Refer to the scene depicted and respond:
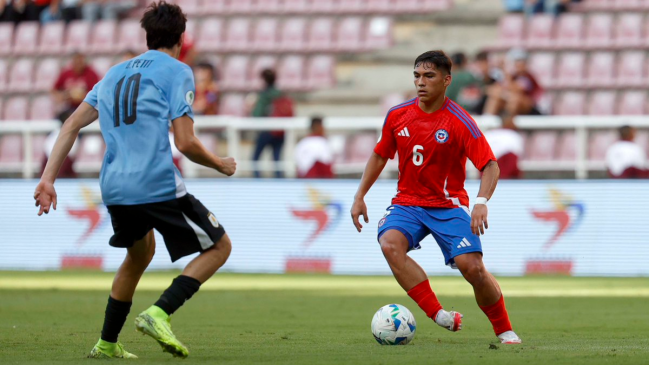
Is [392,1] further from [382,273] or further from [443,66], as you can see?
[443,66]

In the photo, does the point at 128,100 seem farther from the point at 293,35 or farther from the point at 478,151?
the point at 293,35

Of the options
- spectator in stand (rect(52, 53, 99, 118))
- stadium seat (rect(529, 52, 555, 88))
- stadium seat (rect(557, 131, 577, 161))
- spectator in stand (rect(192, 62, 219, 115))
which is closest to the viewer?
stadium seat (rect(557, 131, 577, 161))

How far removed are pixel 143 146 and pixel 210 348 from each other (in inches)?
65.4

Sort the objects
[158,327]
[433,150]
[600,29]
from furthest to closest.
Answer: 1. [600,29]
2. [433,150]
3. [158,327]

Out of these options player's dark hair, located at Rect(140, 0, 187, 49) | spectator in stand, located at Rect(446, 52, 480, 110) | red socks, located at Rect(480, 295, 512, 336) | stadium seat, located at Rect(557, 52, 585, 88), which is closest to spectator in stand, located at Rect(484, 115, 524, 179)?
spectator in stand, located at Rect(446, 52, 480, 110)

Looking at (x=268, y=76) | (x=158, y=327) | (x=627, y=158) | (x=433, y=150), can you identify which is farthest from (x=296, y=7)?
(x=158, y=327)

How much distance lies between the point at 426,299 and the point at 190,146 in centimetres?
218

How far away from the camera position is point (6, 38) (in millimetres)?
23812

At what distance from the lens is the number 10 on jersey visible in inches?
257

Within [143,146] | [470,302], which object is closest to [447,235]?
[143,146]

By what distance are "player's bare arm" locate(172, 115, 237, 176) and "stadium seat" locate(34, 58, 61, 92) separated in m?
16.8

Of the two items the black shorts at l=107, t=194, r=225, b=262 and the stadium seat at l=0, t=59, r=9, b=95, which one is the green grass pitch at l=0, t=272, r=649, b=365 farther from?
the stadium seat at l=0, t=59, r=9, b=95

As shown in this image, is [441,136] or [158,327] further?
[441,136]

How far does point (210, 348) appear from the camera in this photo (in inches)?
294
